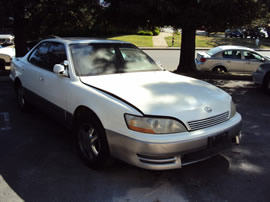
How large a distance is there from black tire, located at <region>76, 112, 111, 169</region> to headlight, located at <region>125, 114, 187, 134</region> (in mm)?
423

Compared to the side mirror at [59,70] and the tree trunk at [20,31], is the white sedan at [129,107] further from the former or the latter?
the tree trunk at [20,31]

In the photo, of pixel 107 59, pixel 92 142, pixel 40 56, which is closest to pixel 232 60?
pixel 107 59

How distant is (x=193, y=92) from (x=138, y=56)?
1536mm

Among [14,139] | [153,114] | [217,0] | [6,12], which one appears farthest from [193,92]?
[6,12]

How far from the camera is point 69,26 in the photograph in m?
11.7

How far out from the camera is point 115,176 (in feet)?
11.1

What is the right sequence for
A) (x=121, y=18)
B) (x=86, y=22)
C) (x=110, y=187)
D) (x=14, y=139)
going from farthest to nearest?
(x=86, y=22), (x=121, y=18), (x=14, y=139), (x=110, y=187)

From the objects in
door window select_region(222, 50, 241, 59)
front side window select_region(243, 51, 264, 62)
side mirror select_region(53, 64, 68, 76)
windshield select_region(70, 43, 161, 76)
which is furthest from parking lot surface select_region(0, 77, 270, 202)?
front side window select_region(243, 51, 264, 62)

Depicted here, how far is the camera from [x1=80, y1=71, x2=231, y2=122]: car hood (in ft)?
10.0

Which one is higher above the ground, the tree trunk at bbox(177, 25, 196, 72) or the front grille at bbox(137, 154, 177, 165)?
the tree trunk at bbox(177, 25, 196, 72)

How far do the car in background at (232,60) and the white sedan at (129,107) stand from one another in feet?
23.2

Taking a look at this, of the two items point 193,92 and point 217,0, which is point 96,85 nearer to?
point 193,92

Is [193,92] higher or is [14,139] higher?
[193,92]

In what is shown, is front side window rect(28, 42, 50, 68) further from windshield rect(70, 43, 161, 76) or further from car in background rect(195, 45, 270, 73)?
car in background rect(195, 45, 270, 73)
